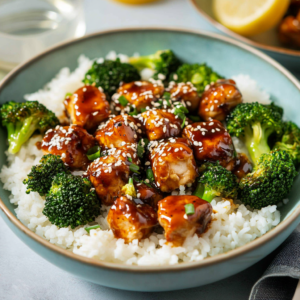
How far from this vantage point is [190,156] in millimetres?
2787

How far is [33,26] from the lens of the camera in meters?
5.07

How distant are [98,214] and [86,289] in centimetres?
56

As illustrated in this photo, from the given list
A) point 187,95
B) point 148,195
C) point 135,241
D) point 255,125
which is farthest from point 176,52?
point 135,241

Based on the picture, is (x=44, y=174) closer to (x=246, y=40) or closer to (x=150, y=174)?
(x=150, y=174)

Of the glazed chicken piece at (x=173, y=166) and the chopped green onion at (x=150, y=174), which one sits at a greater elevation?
the glazed chicken piece at (x=173, y=166)

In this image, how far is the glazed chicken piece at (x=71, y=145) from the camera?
2984 millimetres

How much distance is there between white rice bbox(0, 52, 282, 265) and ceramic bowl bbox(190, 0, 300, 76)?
5.10 ft

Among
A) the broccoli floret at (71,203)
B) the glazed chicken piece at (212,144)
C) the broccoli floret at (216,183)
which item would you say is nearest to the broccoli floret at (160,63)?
the glazed chicken piece at (212,144)

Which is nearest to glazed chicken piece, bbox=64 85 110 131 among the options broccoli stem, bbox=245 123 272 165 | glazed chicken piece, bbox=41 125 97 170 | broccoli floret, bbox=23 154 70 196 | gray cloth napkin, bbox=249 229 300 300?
glazed chicken piece, bbox=41 125 97 170

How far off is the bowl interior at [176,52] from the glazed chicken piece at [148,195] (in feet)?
4.75

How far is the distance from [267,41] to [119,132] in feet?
9.80

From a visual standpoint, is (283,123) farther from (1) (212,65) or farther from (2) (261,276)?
(2) (261,276)

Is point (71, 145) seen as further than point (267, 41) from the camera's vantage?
No

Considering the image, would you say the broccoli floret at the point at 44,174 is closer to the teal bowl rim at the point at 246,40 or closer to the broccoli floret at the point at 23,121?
the broccoli floret at the point at 23,121
